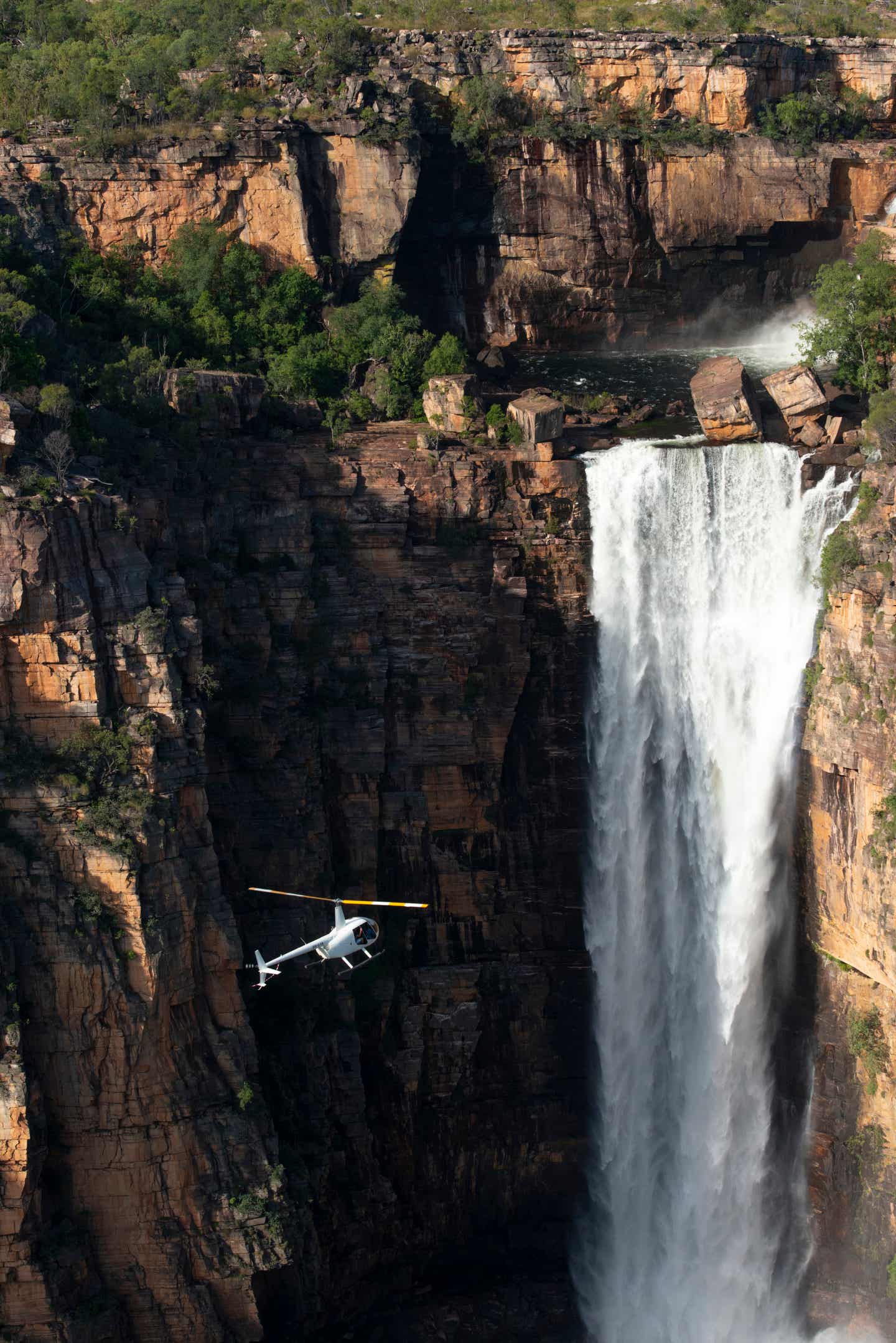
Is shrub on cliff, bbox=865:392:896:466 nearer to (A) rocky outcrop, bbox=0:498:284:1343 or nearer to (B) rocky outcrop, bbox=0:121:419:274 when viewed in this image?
(B) rocky outcrop, bbox=0:121:419:274

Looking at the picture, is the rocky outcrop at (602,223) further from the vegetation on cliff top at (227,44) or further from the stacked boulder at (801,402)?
the stacked boulder at (801,402)

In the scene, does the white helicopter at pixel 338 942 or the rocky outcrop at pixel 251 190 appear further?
the rocky outcrop at pixel 251 190

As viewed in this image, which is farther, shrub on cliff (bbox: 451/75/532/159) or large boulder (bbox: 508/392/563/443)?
shrub on cliff (bbox: 451/75/532/159)

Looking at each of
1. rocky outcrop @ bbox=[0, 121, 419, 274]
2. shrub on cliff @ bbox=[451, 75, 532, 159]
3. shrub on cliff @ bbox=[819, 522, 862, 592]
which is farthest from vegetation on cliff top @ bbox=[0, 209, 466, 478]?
shrub on cliff @ bbox=[819, 522, 862, 592]

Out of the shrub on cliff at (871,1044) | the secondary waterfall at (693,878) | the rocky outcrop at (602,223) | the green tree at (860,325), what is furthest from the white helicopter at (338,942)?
the rocky outcrop at (602,223)

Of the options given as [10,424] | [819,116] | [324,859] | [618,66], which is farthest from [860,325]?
[10,424]
